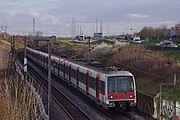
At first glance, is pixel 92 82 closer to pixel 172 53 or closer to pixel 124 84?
pixel 124 84

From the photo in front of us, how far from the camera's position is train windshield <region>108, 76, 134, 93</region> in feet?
73.1

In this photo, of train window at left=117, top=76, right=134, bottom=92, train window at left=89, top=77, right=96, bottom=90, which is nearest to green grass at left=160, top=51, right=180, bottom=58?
train window at left=89, top=77, right=96, bottom=90

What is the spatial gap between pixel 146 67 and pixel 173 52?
21.2ft

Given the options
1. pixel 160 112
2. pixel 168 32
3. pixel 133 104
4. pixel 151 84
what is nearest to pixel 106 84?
pixel 133 104

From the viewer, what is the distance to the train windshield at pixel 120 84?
2228 centimetres

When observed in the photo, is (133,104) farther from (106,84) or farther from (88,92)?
(88,92)

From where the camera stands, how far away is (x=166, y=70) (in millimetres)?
34594

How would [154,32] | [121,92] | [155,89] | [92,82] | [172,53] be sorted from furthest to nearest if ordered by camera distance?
[154,32]
[172,53]
[155,89]
[92,82]
[121,92]

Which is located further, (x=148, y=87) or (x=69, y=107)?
(x=148, y=87)

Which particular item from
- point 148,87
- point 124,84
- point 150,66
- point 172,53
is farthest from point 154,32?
point 124,84

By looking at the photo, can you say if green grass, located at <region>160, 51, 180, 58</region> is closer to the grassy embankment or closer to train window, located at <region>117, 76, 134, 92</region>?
the grassy embankment

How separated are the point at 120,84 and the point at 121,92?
0.49 meters

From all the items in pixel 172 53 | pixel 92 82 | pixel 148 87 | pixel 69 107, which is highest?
pixel 172 53

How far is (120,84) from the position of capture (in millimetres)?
22562
